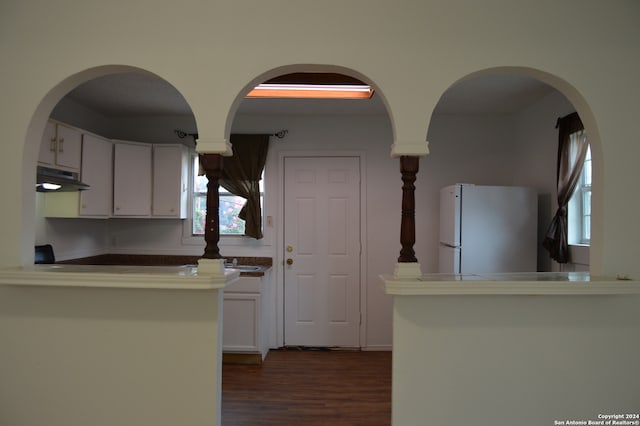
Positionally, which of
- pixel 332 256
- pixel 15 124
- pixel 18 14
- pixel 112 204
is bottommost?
pixel 332 256

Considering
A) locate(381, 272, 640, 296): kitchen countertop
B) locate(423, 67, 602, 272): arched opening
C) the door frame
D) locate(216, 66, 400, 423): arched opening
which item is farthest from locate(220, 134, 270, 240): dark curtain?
locate(381, 272, 640, 296): kitchen countertop

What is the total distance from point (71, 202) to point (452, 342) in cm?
333

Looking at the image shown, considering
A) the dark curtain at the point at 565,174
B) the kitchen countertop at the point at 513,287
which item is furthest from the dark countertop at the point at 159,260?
the dark curtain at the point at 565,174

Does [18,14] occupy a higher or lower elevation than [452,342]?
higher

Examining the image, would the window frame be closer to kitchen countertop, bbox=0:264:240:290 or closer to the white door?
the white door

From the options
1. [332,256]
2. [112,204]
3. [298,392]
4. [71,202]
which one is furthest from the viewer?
[332,256]

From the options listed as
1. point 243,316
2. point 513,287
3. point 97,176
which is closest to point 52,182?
point 97,176

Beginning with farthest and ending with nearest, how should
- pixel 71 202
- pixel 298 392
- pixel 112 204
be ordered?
pixel 112 204
pixel 71 202
pixel 298 392

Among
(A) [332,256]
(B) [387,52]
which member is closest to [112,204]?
(A) [332,256]

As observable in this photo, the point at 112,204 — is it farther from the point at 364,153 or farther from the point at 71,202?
the point at 364,153

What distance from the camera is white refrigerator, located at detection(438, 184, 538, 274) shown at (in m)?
3.22

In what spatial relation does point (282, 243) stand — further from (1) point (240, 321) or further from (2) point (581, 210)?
(2) point (581, 210)

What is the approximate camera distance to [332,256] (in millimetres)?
3992

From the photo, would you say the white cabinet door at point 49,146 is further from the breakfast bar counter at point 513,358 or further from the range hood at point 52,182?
the breakfast bar counter at point 513,358
